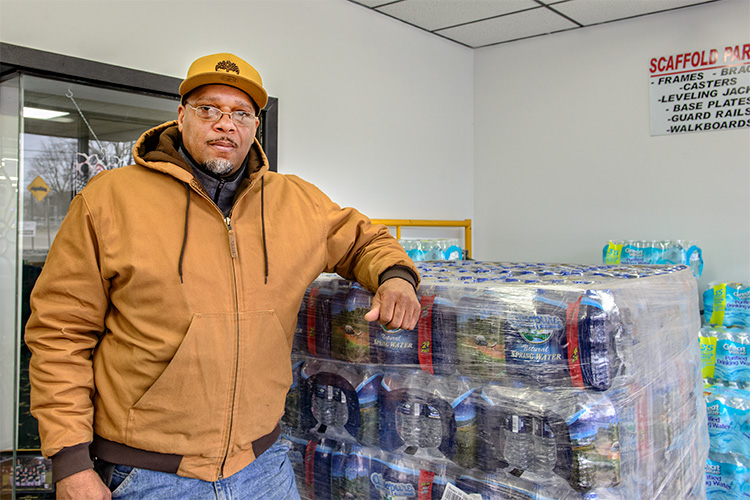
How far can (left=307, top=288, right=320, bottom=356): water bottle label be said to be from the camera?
2.11 meters

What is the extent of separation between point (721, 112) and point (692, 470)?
10.3ft

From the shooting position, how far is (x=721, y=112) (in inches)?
174

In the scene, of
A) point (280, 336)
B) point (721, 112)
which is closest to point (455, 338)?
point (280, 336)

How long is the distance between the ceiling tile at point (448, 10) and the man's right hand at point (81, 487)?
12.6 ft

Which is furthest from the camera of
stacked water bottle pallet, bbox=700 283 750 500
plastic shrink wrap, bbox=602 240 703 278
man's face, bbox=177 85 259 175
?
plastic shrink wrap, bbox=602 240 703 278

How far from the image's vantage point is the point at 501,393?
1.75 metres

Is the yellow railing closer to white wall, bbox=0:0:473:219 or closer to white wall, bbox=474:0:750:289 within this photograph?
white wall, bbox=0:0:473:219

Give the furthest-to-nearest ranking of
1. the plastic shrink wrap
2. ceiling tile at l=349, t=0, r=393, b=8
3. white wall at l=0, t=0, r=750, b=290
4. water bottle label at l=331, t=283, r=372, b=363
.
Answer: ceiling tile at l=349, t=0, r=393, b=8 → the plastic shrink wrap → white wall at l=0, t=0, r=750, b=290 → water bottle label at l=331, t=283, r=372, b=363

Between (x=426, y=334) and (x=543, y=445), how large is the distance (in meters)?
0.44

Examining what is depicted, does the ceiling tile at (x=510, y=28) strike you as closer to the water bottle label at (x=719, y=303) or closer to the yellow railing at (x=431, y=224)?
the yellow railing at (x=431, y=224)

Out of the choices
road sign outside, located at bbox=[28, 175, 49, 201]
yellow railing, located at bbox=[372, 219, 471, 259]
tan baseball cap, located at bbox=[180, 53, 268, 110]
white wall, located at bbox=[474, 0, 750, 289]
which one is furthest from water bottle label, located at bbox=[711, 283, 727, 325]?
road sign outside, located at bbox=[28, 175, 49, 201]

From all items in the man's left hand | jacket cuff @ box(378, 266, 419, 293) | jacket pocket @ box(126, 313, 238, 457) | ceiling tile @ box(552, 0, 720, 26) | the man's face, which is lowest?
jacket pocket @ box(126, 313, 238, 457)

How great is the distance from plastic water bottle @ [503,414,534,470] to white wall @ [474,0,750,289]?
3.40 m

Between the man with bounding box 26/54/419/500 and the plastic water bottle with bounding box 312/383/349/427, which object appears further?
the plastic water bottle with bounding box 312/383/349/427
